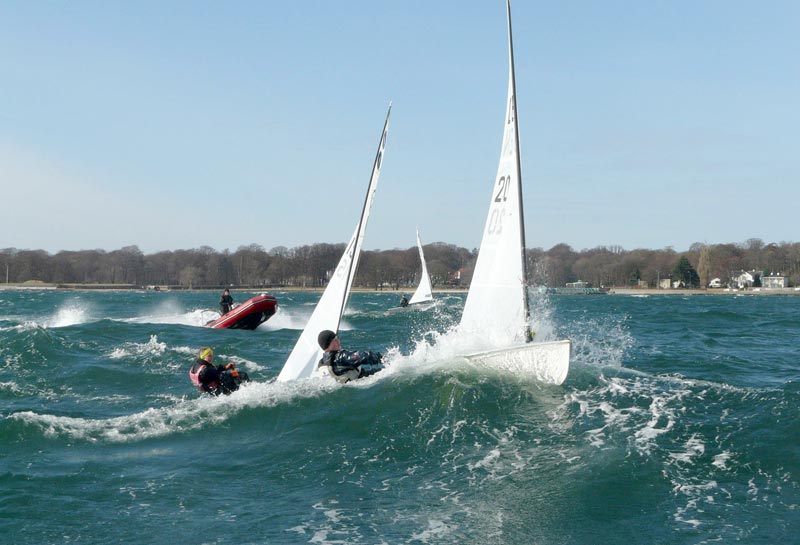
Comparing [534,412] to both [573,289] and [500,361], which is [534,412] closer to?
[500,361]

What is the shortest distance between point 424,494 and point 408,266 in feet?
454

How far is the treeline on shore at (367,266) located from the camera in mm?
138250

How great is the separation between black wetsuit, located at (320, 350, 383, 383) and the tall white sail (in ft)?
5.97

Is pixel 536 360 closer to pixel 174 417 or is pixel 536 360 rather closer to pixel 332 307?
pixel 332 307

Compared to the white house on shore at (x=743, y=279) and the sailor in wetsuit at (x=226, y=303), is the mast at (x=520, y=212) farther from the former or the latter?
the white house on shore at (x=743, y=279)

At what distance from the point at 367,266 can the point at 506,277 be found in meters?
136

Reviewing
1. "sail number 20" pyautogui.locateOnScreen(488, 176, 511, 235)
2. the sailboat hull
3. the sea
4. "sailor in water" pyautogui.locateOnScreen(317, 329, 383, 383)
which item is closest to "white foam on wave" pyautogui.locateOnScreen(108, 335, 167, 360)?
the sea

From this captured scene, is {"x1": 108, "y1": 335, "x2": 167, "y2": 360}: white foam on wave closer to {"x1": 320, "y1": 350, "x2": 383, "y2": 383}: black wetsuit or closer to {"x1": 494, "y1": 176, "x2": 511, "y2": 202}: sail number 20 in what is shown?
{"x1": 320, "y1": 350, "x2": 383, "y2": 383}: black wetsuit

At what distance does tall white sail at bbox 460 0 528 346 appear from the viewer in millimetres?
11211

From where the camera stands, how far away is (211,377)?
1110 cm

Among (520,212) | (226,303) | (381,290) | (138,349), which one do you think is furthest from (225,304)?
(381,290)

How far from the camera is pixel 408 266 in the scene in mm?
145250

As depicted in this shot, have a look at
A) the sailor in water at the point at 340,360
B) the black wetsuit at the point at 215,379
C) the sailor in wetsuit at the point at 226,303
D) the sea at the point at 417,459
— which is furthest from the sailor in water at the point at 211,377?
the sailor in wetsuit at the point at 226,303

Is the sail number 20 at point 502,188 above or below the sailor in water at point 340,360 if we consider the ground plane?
above
